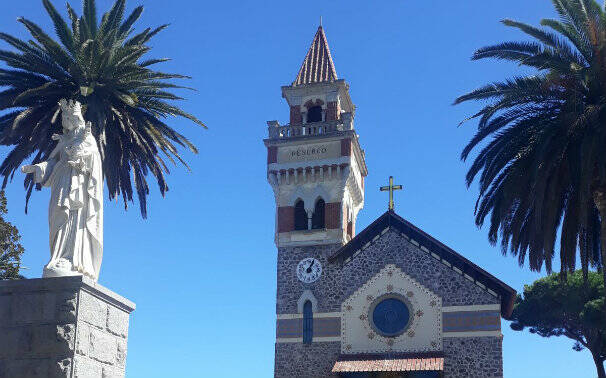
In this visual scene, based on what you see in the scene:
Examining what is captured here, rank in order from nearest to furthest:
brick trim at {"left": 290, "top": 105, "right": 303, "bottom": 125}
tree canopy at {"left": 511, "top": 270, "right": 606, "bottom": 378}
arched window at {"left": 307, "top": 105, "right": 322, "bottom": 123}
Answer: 1. brick trim at {"left": 290, "top": 105, "right": 303, "bottom": 125}
2. arched window at {"left": 307, "top": 105, "right": 322, "bottom": 123}
3. tree canopy at {"left": 511, "top": 270, "right": 606, "bottom": 378}

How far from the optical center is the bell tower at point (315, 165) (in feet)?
125

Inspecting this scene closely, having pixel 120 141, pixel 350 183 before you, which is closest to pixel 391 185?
pixel 350 183

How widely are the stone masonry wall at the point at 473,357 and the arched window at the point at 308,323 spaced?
6.36 meters

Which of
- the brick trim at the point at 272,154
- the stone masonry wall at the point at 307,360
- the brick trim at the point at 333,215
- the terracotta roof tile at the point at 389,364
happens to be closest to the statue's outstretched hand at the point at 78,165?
the terracotta roof tile at the point at 389,364

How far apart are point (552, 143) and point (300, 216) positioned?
21.4 m

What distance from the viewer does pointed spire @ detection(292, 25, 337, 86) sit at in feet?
136

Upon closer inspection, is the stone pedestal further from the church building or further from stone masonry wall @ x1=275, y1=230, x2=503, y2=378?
stone masonry wall @ x1=275, y1=230, x2=503, y2=378

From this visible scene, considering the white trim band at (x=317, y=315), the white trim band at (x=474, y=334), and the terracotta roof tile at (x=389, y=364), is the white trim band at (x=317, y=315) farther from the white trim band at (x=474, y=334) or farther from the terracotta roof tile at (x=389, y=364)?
the white trim band at (x=474, y=334)

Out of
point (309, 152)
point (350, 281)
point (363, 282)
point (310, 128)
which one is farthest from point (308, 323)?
point (310, 128)

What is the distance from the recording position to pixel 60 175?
10.9 m

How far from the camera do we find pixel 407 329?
3416 cm

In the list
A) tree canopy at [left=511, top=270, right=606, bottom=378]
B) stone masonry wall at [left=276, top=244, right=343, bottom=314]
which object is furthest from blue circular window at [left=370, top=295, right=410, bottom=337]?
tree canopy at [left=511, top=270, right=606, bottom=378]

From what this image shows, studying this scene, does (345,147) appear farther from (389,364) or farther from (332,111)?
(389,364)

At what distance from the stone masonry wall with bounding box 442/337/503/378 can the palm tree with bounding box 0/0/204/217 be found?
17829 mm
